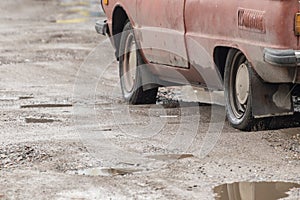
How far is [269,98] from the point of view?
314 inches

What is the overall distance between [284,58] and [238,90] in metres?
1.12

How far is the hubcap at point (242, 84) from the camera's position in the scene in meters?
8.16

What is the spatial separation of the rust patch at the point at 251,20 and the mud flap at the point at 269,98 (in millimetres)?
430

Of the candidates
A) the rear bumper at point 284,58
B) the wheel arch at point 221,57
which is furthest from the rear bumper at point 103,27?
the rear bumper at point 284,58

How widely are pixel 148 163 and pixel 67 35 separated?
38.3 ft

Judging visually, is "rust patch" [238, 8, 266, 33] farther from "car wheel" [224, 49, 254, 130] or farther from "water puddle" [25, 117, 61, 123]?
"water puddle" [25, 117, 61, 123]

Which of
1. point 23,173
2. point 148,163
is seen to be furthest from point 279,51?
point 23,173

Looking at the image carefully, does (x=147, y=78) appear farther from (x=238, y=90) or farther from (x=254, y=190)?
(x=254, y=190)

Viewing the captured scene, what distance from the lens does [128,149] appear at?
765 cm

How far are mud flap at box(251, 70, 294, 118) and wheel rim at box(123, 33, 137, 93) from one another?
2698 mm

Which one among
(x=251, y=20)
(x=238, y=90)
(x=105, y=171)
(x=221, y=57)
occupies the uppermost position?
(x=251, y=20)

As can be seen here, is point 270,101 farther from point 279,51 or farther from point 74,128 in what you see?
point 74,128

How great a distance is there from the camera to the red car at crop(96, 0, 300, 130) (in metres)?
7.38

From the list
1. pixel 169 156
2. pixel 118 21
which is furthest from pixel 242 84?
pixel 118 21
